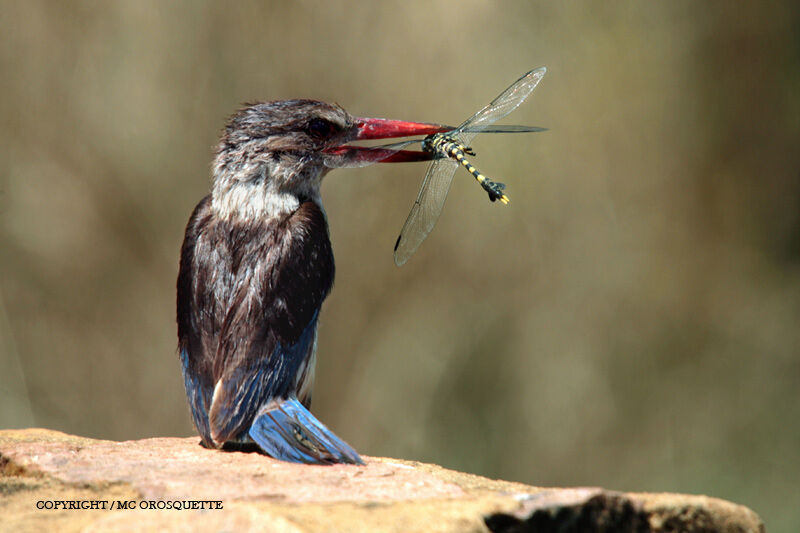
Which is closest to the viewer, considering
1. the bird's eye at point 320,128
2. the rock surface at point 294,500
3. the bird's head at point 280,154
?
the rock surface at point 294,500

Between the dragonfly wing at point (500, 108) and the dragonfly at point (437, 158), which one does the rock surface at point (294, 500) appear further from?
the dragonfly wing at point (500, 108)

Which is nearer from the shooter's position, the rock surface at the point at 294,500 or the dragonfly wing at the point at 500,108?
the rock surface at the point at 294,500

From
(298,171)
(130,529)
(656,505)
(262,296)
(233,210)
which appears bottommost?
(130,529)

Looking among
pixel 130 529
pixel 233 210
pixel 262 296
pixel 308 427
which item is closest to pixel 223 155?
pixel 233 210

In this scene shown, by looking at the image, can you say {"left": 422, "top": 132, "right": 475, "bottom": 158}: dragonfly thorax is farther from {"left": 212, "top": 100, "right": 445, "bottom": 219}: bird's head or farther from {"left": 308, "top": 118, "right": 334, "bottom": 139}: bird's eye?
{"left": 308, "top": 118, "right": 334, "bottom": 139}: bird's eye

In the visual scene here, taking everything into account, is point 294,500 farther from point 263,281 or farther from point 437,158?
point 437,158

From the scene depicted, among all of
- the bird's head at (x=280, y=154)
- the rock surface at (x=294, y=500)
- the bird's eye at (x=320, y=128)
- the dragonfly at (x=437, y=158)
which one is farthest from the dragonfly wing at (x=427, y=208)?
the rock surface at (x=294, y=500)

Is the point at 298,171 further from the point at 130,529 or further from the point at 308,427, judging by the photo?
the point at 130,529

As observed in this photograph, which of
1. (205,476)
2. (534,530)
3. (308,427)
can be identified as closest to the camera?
(534,530)
